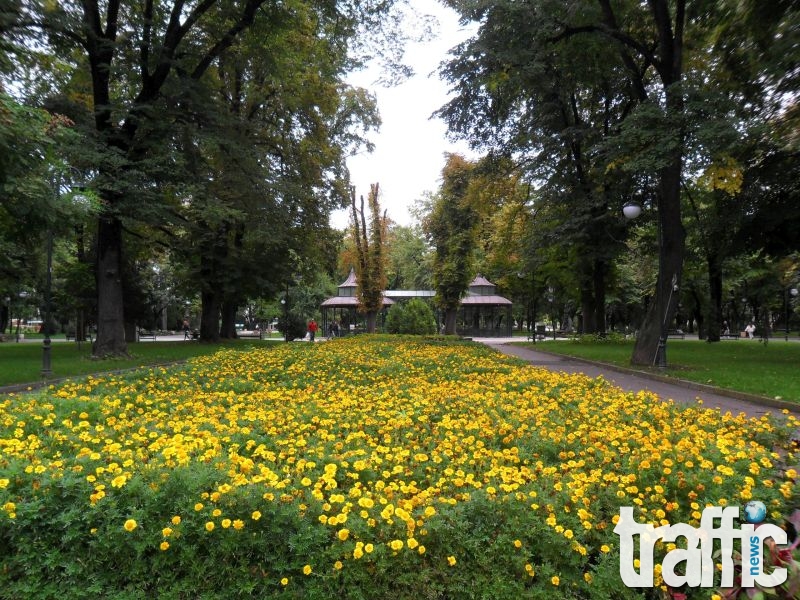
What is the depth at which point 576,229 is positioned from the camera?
74.9 feet

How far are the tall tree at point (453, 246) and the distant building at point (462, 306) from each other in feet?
8.88

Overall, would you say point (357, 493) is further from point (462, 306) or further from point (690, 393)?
point (462, 306)

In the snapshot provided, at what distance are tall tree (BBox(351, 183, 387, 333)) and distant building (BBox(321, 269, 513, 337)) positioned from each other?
477cm

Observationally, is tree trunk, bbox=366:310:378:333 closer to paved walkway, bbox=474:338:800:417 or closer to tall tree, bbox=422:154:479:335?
tall tree, bbox=422:154:479:335

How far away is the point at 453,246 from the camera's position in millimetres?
36281

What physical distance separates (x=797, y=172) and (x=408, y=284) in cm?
5134

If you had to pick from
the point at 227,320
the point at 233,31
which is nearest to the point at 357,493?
the point at 233,31

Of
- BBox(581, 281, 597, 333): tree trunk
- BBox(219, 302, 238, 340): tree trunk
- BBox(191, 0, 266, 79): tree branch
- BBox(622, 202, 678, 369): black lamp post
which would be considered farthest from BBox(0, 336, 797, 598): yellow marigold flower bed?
BBox(581, 281, 597, 333): tree trunk

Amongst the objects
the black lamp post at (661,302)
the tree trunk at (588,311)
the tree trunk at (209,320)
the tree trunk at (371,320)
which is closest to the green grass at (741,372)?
the black lamp post at (661,302)

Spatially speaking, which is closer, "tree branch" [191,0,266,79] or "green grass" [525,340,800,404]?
"green grass" [525,340,800,404]

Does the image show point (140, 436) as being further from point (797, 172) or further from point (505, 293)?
point (505, 293)

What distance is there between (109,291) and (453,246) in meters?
23.4

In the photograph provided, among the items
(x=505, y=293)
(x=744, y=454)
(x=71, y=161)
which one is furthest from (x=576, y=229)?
(x=505, y=293)

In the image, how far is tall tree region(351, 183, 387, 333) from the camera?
33438mm
